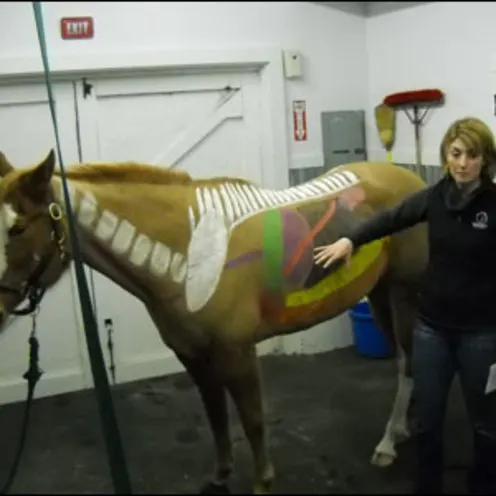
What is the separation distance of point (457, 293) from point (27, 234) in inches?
24.6

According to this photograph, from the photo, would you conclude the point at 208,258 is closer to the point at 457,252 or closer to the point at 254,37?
the point at 457,252

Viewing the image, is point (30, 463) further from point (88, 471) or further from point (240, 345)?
point (240, 345)

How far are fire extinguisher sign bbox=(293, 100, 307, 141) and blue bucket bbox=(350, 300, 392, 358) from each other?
0.49 m

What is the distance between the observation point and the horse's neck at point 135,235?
102 cm

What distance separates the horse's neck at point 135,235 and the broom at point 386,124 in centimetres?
89

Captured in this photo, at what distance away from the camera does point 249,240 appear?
1.13m

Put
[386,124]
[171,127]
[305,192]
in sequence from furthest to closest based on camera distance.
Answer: [386,124], [171,127], [305,192]

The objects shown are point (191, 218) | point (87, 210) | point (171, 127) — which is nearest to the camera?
point (87, 210)

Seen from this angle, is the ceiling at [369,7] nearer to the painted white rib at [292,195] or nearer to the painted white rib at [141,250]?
the painted white rib at [292,195]

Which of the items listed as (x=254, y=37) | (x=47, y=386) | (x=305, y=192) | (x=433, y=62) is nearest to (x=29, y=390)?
(x=47, y=386)

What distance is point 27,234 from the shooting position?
89 centimetres

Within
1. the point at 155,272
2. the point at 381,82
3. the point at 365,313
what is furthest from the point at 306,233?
the point at 381,82

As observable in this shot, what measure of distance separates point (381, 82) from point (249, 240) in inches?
36.7

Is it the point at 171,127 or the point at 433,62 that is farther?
the point at 433,62
